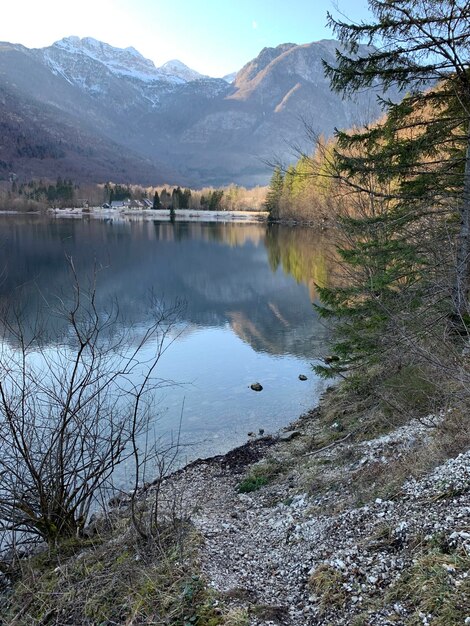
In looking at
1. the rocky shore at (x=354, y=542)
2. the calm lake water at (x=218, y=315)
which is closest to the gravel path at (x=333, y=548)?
the rocky shore at (x=354, y=542)

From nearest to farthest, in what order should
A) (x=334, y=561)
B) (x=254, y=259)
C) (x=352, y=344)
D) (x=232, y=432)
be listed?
(x=334, y=561), (x=352, y=344), (x=232, y=432), (x=254, y=259)

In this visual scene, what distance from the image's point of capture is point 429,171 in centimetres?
927

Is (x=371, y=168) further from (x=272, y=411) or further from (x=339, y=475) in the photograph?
(x=272, y=411)

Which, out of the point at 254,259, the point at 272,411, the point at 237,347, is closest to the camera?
the point at 272,411

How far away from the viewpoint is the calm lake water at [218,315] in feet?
46.2

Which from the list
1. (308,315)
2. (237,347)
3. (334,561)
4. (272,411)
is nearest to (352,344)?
(272,411)

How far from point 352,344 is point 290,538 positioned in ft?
22.4

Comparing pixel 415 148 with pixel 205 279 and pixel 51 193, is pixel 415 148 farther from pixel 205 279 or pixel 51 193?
pixel 51 193

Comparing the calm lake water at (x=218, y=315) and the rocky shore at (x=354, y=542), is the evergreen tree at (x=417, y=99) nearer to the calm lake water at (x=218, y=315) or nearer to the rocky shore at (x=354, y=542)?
the rocky shore at (x=354, y=542)

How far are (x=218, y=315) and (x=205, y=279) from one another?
11.0 metres

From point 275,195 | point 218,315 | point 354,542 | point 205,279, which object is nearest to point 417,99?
point 354,542

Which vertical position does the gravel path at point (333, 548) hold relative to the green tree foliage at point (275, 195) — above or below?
below

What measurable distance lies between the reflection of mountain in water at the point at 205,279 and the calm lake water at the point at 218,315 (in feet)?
0.29

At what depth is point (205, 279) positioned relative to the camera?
38.2m
